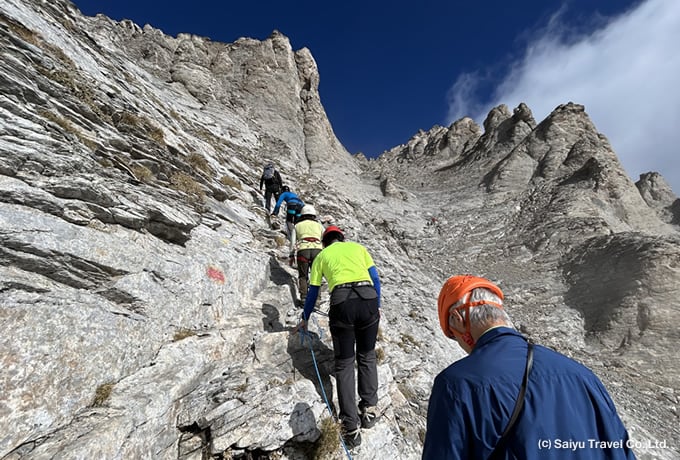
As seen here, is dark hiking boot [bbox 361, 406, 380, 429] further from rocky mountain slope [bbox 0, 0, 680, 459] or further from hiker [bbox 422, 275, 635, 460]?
hiker [bbox 422, 275, 635, 460]

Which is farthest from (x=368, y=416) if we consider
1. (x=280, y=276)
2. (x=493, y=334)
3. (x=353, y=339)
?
(x=280, y=276)

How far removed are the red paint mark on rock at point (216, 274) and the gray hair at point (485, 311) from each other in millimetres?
5361

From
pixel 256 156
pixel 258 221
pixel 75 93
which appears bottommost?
pixel 258 221

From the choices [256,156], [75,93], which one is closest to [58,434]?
[75,93]

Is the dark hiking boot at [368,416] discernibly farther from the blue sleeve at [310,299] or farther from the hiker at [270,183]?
the hiker at [270,183]

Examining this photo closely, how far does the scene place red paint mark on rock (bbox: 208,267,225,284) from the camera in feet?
20.4

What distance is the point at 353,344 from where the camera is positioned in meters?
4.42

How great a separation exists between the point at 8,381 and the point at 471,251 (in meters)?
23.6

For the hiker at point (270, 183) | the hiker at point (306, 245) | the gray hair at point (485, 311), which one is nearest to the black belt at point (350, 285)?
the gray hair at point (485, 311)

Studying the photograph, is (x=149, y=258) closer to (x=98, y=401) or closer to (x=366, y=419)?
(x=98, y=401)

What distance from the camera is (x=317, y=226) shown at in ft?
24.6

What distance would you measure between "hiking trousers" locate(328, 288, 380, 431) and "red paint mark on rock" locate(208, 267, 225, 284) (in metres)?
3.14

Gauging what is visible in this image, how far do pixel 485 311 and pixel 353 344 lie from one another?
8.70ft

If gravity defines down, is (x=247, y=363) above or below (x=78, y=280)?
below
